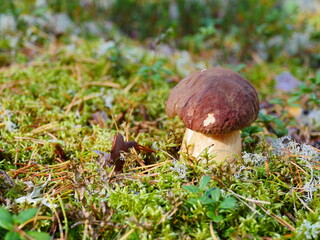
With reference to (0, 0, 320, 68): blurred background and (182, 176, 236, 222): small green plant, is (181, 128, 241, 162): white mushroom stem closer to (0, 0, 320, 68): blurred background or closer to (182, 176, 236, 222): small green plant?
(182, 176, 236, 222): small green plant

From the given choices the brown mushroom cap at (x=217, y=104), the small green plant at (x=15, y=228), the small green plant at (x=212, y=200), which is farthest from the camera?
the brown mushroom cap at (x=217, y=104)

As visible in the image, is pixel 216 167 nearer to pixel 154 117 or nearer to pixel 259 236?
pixel 259 236

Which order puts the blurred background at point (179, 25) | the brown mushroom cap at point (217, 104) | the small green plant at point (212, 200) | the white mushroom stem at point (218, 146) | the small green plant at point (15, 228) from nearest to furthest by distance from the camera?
the small green plant at point (15, 228) < the small green plant at point (212, 200) < the brown mushroom cap at point (217, 104) < the white mushroom stem at point (218, 146) < the blurred background at point (179, 25)

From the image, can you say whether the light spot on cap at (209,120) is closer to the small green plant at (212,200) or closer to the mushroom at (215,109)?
the mushroom at (215,109)

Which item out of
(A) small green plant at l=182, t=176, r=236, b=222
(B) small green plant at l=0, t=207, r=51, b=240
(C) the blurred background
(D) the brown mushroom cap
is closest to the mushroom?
(D) the brown mushroom cap

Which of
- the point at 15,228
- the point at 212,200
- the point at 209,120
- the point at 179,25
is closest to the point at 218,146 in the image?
the point at 209,120

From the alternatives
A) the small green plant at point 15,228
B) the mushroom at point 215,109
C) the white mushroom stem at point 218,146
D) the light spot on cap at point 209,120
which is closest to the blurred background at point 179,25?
the mushroom at point 215,109

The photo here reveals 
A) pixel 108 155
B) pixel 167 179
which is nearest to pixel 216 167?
pixel 167 179

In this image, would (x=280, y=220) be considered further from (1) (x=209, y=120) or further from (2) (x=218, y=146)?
(1) (x=209, y=120)
